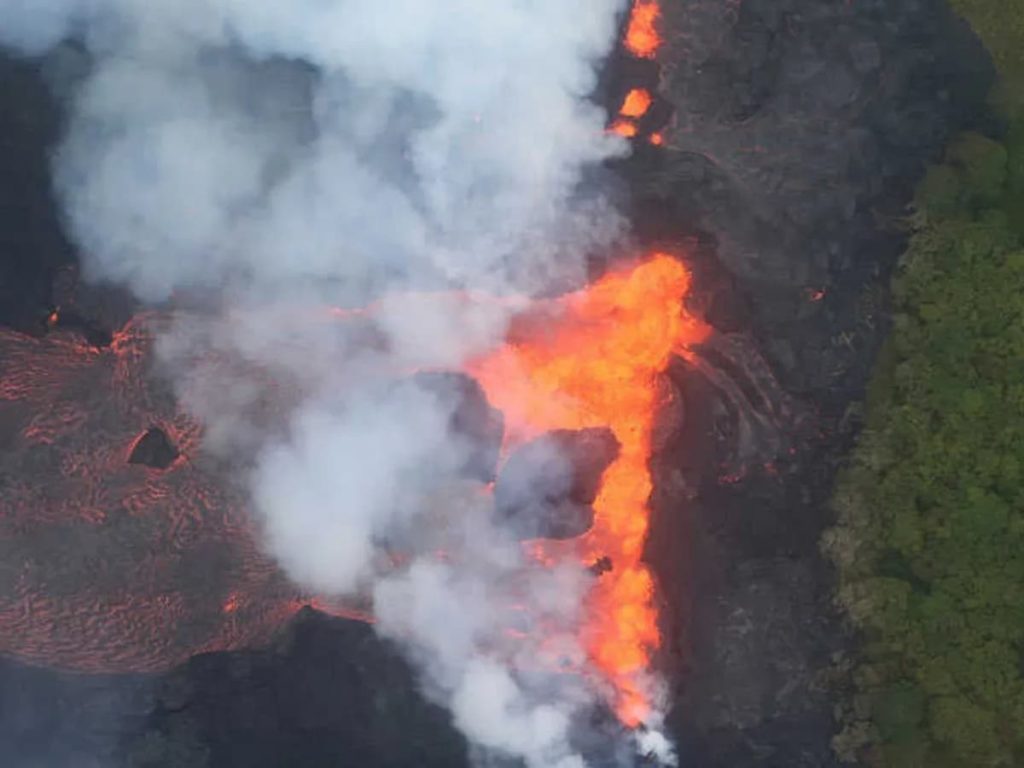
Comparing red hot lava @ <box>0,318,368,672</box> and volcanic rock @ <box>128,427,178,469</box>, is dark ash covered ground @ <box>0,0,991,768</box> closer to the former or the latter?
red hot lava @ <box>0,318,368,672</box>

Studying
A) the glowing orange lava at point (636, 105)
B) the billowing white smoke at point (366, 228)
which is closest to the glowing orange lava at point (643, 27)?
the billowing white smoke at point (366, 228)

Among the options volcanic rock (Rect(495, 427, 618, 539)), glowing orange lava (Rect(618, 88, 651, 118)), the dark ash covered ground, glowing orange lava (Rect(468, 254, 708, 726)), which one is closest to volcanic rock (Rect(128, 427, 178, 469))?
the dark ash covered ground

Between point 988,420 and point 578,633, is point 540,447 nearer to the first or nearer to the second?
point 578,633

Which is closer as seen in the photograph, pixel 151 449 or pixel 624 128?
pixel 624 128

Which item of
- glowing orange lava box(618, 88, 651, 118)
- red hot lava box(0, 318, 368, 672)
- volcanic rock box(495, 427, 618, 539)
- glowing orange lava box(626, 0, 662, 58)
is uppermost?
glowing orange lava box(626, 0, 662, 58)

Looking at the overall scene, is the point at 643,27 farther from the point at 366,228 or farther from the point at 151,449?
the point at 151,449

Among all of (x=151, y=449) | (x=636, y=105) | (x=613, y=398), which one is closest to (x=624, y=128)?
(x=636, y=105)

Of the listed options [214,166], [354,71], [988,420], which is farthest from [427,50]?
[988,420]
